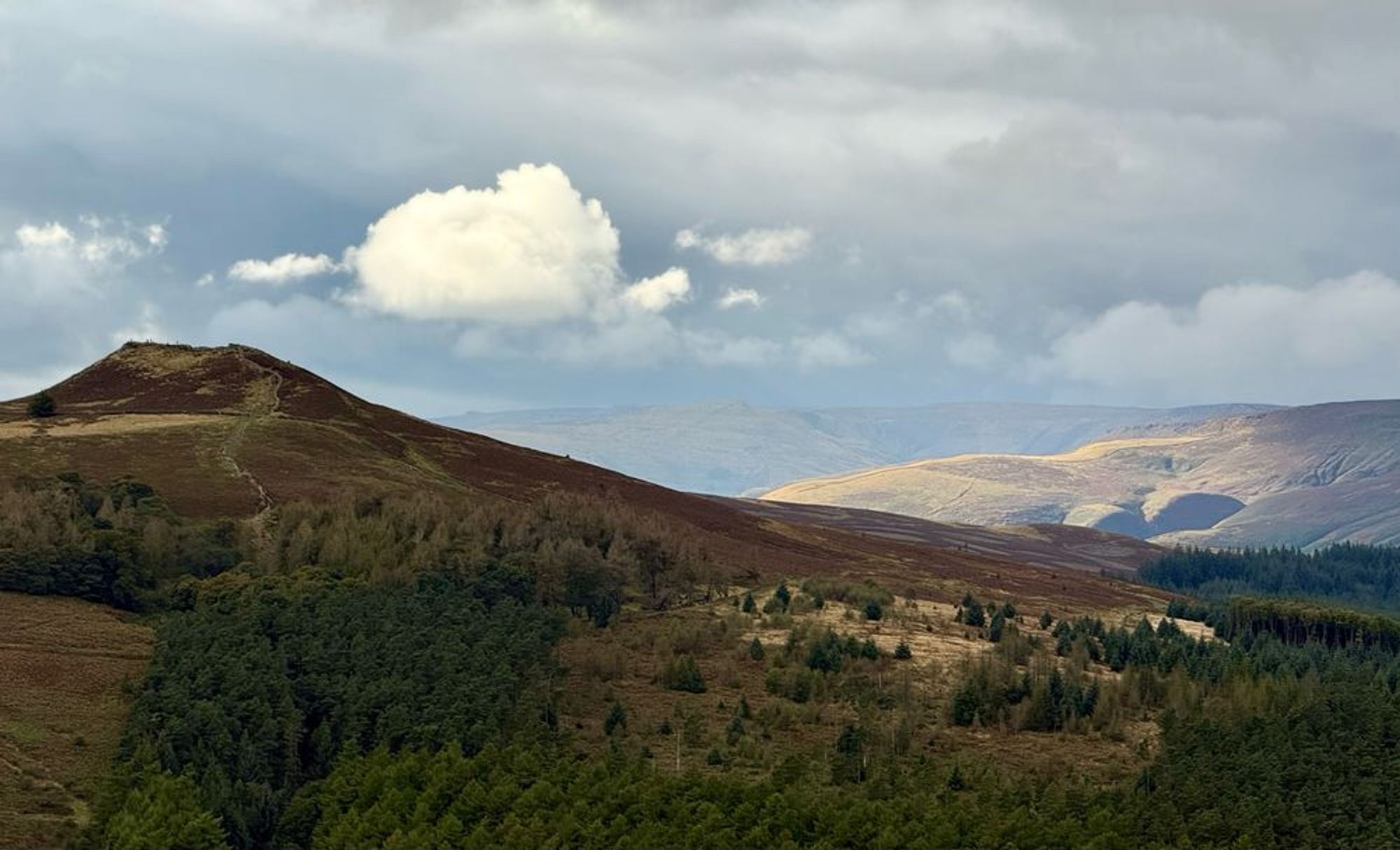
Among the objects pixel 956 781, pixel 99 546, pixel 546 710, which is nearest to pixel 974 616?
pixel 956 781

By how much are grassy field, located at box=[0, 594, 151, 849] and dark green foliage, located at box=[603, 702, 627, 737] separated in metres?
26.0

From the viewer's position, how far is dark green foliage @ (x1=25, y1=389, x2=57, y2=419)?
15325 centimetres

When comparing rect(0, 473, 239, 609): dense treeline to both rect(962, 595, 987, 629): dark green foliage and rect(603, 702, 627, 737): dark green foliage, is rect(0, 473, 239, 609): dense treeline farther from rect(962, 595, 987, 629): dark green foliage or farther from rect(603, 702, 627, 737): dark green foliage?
rect(962, 595, 987, 629): dark green foliage

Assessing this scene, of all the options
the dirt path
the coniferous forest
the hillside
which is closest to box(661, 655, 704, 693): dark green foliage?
the coniferous forest

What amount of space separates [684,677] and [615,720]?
13.9 metres

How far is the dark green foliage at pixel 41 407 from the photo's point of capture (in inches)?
6033

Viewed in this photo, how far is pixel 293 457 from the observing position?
470ft

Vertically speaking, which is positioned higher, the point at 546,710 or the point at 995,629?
the point at 995,629

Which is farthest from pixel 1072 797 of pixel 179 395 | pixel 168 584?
pixel 179 395

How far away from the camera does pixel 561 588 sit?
4141 inches

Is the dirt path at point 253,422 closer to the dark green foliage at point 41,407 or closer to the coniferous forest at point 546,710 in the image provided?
the coniferous forest at point 546,710

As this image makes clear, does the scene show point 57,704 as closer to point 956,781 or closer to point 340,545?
point 340,545

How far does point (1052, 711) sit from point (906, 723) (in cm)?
1347

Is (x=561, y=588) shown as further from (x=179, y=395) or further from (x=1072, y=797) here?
(x=179, y=395)
